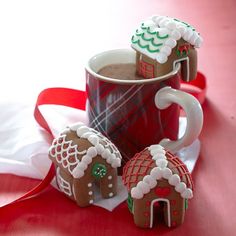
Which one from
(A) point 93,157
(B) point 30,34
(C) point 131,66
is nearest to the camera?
(A) point 93,157

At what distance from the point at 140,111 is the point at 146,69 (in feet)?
0.16

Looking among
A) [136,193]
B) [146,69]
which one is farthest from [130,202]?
[146,69]

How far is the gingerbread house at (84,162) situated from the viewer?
1.77 ft

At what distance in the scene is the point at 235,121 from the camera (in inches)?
27.6

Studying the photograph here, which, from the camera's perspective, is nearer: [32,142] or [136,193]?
[136,193]

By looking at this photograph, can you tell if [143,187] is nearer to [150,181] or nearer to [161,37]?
[150,181]

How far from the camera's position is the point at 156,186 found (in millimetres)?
514

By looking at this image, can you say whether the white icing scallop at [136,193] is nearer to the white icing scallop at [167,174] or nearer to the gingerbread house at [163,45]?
the white icing scallop at [167,174]

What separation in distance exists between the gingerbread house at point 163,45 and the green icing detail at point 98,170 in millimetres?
115

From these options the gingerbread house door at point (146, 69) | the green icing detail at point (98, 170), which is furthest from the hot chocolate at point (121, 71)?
the green icing detail at point (98, 170)

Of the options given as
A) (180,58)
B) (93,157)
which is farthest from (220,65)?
(93,157)

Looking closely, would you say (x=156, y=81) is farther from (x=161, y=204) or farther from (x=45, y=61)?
(x=45, y=61)

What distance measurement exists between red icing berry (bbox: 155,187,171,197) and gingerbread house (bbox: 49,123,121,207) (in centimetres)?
6

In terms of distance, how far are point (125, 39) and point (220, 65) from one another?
171 mm
